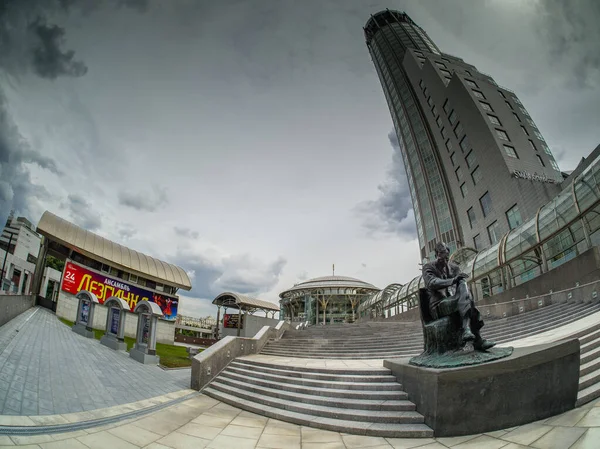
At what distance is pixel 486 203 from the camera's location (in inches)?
1223

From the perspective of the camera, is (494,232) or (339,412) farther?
(494,232)

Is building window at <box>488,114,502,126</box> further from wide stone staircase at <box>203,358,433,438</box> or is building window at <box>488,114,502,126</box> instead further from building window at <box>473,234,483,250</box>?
wide stone staircase at <box>203,358,433,438</box>

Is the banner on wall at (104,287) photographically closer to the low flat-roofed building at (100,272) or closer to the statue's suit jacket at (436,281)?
the low flat-roofed building at (100,272)

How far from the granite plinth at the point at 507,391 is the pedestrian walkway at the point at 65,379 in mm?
7254

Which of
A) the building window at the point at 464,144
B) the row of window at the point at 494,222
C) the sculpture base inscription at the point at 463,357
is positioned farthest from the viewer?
the building window at the point at 464,144

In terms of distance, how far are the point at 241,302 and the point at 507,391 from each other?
39.7 m

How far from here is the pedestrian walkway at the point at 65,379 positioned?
217 inches

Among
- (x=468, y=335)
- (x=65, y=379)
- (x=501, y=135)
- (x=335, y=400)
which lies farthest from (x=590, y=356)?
(x=501, y=135)

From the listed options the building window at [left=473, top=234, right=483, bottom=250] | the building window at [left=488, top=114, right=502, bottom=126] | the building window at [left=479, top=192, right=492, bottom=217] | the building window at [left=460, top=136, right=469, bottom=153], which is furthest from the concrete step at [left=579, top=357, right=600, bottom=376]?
the building window at [left=460, top=136, right=469, bottom=153]

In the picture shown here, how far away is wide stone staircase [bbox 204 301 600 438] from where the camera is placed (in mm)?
4777

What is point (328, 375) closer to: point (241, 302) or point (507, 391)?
point (507, 391)

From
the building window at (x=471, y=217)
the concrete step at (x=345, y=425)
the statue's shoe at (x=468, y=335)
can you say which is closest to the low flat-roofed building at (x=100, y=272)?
the concrete step at (x=345, y=425)

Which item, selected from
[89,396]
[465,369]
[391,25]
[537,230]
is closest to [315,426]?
[465,369]

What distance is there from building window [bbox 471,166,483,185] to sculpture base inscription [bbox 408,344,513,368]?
3358 centimetres
